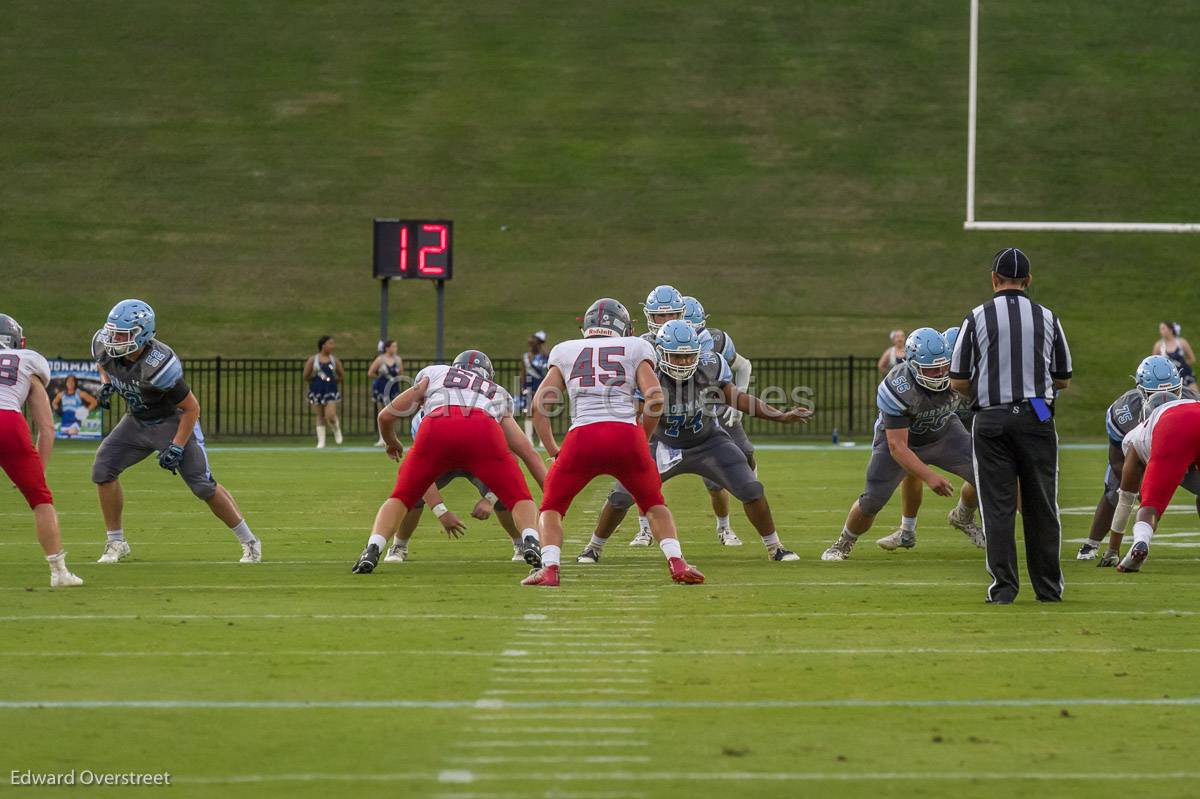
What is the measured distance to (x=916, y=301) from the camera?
37.2m

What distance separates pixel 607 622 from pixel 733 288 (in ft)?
98.0

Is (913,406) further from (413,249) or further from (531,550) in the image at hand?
(413,249)

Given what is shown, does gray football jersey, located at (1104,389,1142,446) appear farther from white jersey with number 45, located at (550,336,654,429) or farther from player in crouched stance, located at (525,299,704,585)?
white jersey with number 45, located at (550,336,654,429)

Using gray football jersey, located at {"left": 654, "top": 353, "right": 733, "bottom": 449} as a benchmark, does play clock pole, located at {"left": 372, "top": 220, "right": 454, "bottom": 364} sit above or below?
above

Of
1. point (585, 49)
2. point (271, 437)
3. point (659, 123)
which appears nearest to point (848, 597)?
point (271, 437)

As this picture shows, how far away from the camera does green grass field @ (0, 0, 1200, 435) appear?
37.0 m

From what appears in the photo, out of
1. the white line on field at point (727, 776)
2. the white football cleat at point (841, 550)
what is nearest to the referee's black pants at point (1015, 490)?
the white football cleat at point (841, 550)

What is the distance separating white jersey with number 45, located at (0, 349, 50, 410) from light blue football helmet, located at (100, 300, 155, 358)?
918mm

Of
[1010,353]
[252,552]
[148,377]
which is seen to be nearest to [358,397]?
[252,552]

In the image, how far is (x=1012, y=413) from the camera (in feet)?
29.5

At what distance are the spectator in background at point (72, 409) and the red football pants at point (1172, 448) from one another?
766 inches

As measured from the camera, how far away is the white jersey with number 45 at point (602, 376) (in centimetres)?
964

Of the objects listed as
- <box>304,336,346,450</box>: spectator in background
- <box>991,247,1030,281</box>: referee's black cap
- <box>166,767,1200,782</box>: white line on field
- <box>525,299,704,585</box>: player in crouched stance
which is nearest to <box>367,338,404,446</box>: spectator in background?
<box>304,336,346,450</box>: spectator in background

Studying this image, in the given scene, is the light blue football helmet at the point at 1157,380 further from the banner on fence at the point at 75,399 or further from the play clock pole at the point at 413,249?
the banner on fence at the point at 75,399
